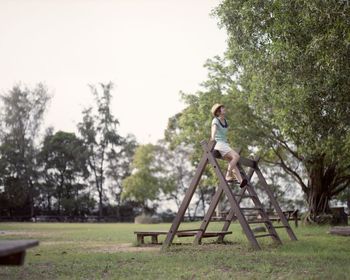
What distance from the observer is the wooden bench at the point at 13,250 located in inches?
141

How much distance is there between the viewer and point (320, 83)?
40.2 ft

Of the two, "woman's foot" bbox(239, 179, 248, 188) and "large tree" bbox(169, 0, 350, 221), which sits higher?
"large tree" bbox(169, 0, 350, 221)

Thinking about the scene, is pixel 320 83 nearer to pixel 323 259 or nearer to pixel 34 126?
pixel 323 259

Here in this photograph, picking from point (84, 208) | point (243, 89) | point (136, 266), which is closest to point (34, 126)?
point (84, 208)

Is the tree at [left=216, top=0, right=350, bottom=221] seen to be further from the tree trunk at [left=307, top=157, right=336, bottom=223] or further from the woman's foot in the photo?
the tree trunk at [left=307, top=157, right=336, bottom=223]

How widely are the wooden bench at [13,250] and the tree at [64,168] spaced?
2226 inches

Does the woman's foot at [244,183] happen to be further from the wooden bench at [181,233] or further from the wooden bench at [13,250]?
the wooden bench at [13,250]

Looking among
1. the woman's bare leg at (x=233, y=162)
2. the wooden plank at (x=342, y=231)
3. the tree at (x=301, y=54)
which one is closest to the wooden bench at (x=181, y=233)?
the woman's bare leg at (x=233, y=162)

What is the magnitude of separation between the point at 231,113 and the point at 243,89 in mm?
Answer: 1732

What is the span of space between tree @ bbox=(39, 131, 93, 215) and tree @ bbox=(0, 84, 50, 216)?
2.12 m

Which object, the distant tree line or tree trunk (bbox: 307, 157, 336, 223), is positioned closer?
tree trunk (bbox: 307, 157, 336, 223)

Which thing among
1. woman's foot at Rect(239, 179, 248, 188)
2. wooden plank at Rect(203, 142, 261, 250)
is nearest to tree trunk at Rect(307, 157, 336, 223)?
woman's foot at Rect(239, 179, 248, 188)

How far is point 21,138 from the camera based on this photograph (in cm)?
5778

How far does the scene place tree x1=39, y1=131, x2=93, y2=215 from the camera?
60250 millimetres
